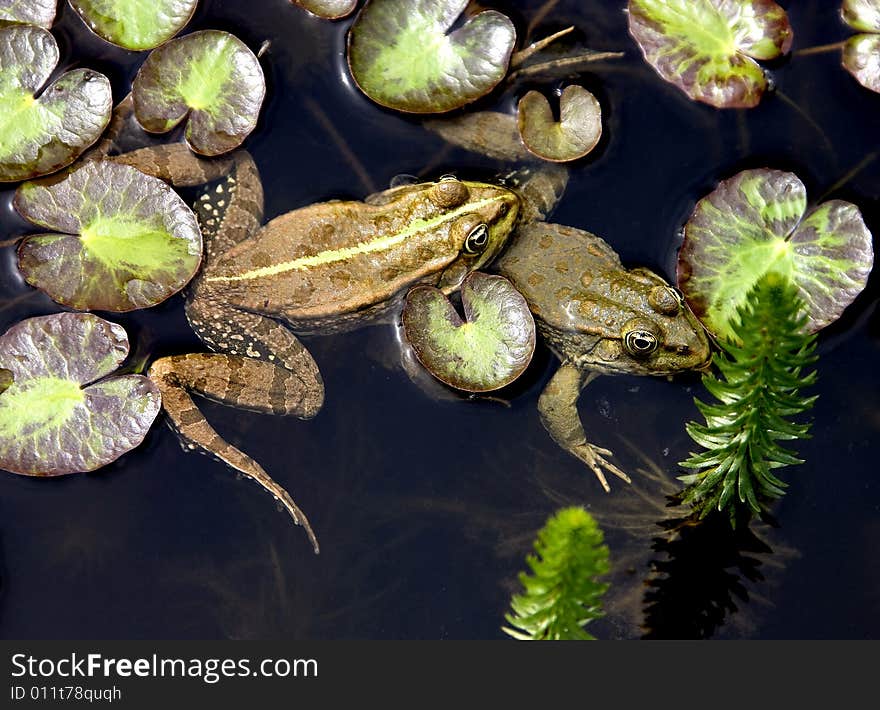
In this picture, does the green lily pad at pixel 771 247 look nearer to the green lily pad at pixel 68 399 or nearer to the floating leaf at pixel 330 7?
the floating leaf at pixel 330 7

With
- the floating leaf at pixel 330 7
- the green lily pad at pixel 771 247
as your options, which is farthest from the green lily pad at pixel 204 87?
the green lily pad at pixel 771 247

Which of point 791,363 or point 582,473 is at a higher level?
point 791,363

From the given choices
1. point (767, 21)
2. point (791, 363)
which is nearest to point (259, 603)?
point (791, 363)

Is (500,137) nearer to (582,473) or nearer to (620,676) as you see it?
(582,473)

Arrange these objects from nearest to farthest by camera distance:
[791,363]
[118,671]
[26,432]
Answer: [791,363] < [26,432] < [118,671]

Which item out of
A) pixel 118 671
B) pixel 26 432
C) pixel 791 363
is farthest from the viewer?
pixel 118 671

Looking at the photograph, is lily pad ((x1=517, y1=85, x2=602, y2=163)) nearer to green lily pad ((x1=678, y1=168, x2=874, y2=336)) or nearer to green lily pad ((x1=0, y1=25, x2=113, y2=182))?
green lily pad ((x1=678, y1=168, x2=874, y2=336))

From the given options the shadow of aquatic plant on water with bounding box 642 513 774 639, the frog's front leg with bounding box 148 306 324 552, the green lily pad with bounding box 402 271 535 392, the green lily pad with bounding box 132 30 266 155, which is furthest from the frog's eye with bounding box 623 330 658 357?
the green lily pad with bounding box 132 30 266 155
